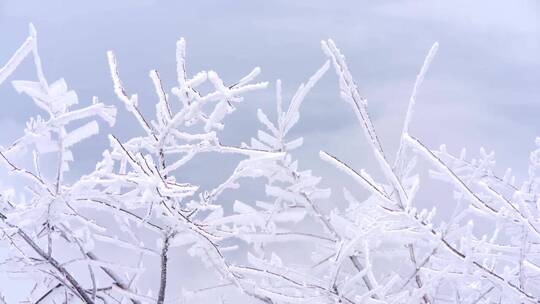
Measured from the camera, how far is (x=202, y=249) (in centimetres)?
326

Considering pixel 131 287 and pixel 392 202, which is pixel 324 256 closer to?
pixel 131 287

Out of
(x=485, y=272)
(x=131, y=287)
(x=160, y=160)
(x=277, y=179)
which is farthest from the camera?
(x=277, y=179)

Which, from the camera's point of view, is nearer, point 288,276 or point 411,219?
point 411,219

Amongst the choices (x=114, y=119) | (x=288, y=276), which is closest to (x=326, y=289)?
(x=288, y=276)

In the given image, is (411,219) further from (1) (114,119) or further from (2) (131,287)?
(2) (131,287)

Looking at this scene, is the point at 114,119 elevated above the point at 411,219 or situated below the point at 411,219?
above

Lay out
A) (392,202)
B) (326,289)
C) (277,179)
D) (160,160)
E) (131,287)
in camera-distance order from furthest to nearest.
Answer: (277,179) → (131,287) → (160,160) → (326,289) → (392,202)

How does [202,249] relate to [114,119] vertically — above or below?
below

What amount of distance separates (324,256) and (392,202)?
130 cm

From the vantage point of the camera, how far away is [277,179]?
3.67 m

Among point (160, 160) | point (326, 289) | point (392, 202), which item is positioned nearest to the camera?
point (392, 202)

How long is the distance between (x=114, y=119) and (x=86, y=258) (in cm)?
85

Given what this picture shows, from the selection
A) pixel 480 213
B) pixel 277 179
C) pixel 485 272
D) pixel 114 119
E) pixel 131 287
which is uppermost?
pixel 114 119

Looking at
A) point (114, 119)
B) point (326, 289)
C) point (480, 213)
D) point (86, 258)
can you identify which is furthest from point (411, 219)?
point (86, 258)
